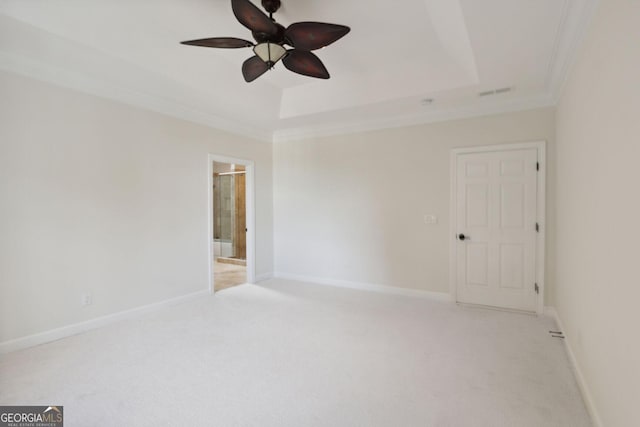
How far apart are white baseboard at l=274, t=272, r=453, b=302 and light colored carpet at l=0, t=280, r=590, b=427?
1.85 ft

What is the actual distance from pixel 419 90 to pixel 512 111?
1.27m

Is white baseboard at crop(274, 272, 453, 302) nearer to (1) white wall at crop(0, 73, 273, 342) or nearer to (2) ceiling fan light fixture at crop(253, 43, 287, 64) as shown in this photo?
(1) white wall at crop(0, 73, 273, 342)

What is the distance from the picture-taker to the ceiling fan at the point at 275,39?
1.94 meters

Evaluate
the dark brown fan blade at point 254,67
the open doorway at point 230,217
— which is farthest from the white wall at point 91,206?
the open doorway at point 230,217

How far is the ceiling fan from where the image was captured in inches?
76.3

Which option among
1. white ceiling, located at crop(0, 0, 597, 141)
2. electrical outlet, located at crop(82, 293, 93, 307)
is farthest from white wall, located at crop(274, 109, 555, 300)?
electrical outlet, located at crop(82, 293, 93, 307)

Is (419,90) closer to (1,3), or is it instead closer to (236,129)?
(236,129)

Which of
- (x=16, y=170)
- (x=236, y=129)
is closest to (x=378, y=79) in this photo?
(x=236, y=129)

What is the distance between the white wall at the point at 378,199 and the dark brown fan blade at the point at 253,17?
2.79m

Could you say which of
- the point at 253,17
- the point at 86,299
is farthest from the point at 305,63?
the point at 86,299

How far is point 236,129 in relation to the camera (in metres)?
4.75

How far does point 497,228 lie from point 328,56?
9.60ft

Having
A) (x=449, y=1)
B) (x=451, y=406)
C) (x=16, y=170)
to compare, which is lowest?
(x=451, y=406)

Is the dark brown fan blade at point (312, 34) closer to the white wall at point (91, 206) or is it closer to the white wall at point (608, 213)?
the white wall at point (608, 213)
